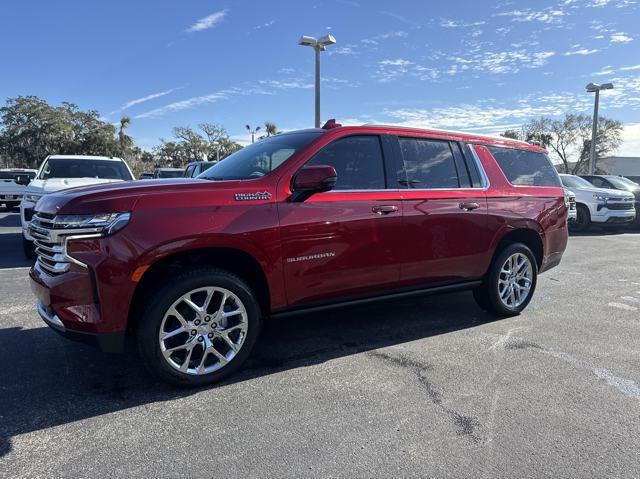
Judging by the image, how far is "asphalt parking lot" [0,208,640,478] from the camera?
8.46ft

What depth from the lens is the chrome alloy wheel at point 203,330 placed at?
332 centimetres

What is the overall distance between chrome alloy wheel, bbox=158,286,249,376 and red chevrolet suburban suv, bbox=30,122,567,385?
0.4 inches

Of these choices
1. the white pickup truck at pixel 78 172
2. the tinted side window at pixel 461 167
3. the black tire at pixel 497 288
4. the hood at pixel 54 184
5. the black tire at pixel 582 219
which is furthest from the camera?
the black tire at pixel 582 219

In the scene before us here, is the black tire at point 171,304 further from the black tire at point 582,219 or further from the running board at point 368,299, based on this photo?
the black tire at point 582,219

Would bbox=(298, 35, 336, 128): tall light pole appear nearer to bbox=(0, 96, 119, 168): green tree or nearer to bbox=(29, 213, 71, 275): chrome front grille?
bbox=(29, 213, 71, 275): chrome front grille

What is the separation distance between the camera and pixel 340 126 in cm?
409

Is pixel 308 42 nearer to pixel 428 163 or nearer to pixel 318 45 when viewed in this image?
pixel 318 45

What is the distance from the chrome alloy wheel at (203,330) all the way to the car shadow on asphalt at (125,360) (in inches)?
7.9

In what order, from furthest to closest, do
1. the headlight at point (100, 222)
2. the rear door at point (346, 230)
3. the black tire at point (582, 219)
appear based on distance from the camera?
the black tire at point (582, 219), the rear door at point (346, 230), the headlight at point (100, 222)

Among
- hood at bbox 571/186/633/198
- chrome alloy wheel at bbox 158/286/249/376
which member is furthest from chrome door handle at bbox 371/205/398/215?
hood at bbox 571/186/633/198

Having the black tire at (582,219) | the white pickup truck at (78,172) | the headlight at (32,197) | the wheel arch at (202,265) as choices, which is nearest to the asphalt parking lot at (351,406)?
the wheel arch at (202,265)

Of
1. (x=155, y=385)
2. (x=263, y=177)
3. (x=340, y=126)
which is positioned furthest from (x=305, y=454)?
(x=340, y=126)

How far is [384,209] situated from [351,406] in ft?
5.39

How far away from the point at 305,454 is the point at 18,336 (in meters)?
3.19
